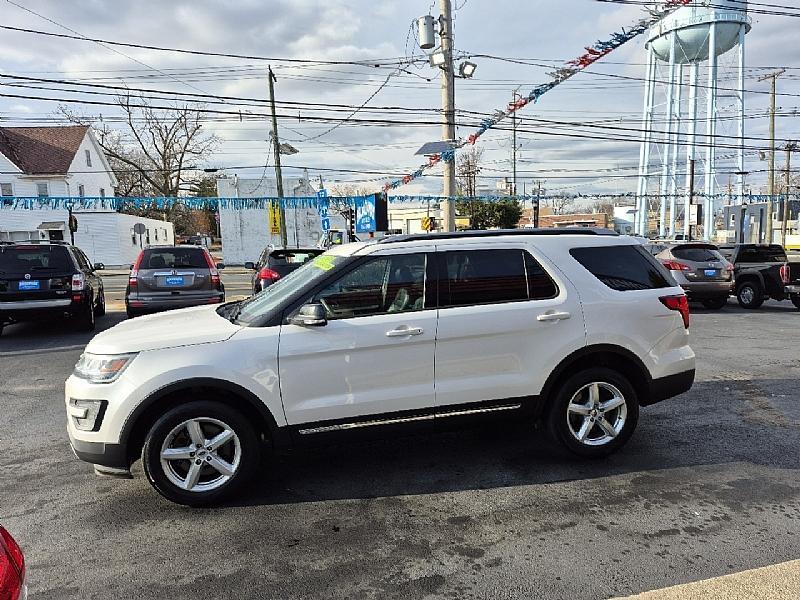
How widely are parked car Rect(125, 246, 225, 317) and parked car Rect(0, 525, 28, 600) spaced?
28.7ft

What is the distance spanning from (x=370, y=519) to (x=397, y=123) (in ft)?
59.5

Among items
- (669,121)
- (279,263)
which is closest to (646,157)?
(669,121)

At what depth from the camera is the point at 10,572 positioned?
5.76 feet

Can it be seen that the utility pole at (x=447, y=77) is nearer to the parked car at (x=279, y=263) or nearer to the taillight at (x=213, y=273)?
the parked car at (x=279, y=263)

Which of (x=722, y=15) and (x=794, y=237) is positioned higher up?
Answer: (x=722, y=15)

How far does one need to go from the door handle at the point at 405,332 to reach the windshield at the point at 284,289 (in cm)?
64

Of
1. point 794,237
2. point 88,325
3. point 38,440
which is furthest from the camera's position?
point 794,237

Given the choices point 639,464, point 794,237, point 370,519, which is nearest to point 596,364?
point 639,464

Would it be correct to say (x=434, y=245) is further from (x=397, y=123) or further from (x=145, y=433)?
(x=397, y=123)

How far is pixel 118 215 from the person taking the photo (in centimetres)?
3969

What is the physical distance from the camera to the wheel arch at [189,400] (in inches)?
141

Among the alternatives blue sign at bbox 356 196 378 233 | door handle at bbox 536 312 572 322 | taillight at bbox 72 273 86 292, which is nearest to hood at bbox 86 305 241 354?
door handle at bbox 536 312 572 322

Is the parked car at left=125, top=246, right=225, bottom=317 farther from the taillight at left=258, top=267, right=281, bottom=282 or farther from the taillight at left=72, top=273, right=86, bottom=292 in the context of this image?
the taillight at left=258, top=267, right=281, bottom=282

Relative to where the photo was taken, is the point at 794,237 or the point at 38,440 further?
the point at 794,237
